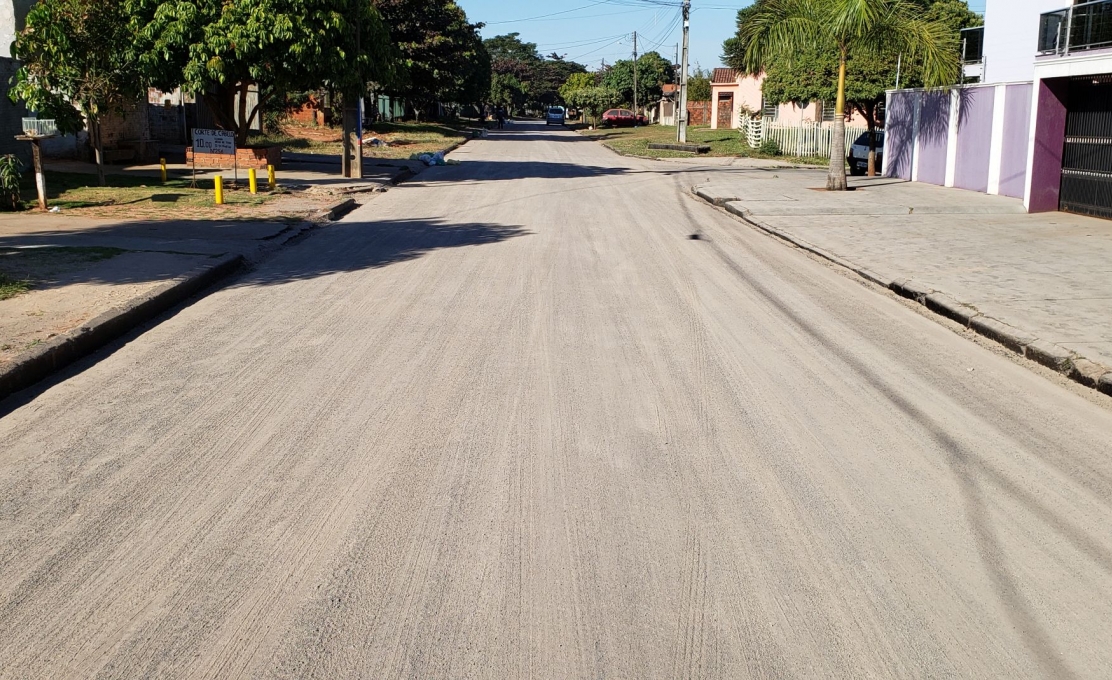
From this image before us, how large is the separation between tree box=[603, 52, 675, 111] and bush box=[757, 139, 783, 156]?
51.3 meters

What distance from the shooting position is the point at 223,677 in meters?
3.61

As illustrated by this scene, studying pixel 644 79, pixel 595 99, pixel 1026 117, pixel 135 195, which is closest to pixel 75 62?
pixel 135 195

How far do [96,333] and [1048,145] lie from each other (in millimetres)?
17888

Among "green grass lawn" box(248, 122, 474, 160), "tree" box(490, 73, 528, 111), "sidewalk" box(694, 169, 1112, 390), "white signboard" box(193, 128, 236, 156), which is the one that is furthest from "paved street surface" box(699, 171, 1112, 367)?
"tree" box(490, 73, 528, 111)

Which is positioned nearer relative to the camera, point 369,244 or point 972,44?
point 369,244

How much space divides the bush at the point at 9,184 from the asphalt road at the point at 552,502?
356 inches

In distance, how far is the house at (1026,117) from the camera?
18672 mm

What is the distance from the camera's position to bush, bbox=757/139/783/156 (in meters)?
41.7

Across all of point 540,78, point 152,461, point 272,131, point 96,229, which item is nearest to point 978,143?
point 96,229

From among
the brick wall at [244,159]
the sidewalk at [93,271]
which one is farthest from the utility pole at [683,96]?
the sidewalk at [93,271]

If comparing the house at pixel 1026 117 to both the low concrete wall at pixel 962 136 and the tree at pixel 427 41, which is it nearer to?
the low concrete wall at pixel 962 136

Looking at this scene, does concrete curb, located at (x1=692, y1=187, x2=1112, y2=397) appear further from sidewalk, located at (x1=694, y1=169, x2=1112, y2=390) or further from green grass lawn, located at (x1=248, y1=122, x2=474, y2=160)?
green grass lawn, located at (x1=248, y1=122, x2=474, y2=160)

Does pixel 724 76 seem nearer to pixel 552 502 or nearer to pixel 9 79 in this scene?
pixel 9 79

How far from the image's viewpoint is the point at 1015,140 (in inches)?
886
